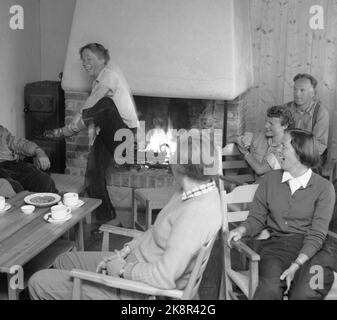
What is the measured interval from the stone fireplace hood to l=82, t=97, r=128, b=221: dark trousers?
432 millimetres

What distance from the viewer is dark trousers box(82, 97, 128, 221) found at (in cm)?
382

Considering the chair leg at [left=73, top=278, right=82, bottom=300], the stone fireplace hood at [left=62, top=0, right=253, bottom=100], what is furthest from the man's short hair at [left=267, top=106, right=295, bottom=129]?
the chair leg at [left=73, top=278, right=82, bottom=300]

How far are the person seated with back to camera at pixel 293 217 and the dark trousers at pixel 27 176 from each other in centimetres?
163

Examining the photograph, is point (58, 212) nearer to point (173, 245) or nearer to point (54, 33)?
point (173, 245)

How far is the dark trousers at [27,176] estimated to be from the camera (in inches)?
140

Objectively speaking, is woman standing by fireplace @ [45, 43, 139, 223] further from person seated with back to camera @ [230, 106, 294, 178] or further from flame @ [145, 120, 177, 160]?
person seated with back to camera @ [230, 106, 294, 178]

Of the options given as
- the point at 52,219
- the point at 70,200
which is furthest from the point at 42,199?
the point at 52,219

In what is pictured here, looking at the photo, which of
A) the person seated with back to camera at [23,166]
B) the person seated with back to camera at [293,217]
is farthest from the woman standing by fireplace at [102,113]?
the person seated with back to camera at [293,217]

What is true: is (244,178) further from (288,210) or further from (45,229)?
(45,229)

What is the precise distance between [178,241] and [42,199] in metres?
1.17

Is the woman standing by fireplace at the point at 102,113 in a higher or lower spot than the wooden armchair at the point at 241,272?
higher

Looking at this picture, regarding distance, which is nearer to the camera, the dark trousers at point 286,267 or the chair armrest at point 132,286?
the chair armrest at point 132,286

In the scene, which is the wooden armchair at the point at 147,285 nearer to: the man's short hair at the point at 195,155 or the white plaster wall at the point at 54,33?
the man's short hair at the point at 195,155

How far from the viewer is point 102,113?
150 inches
